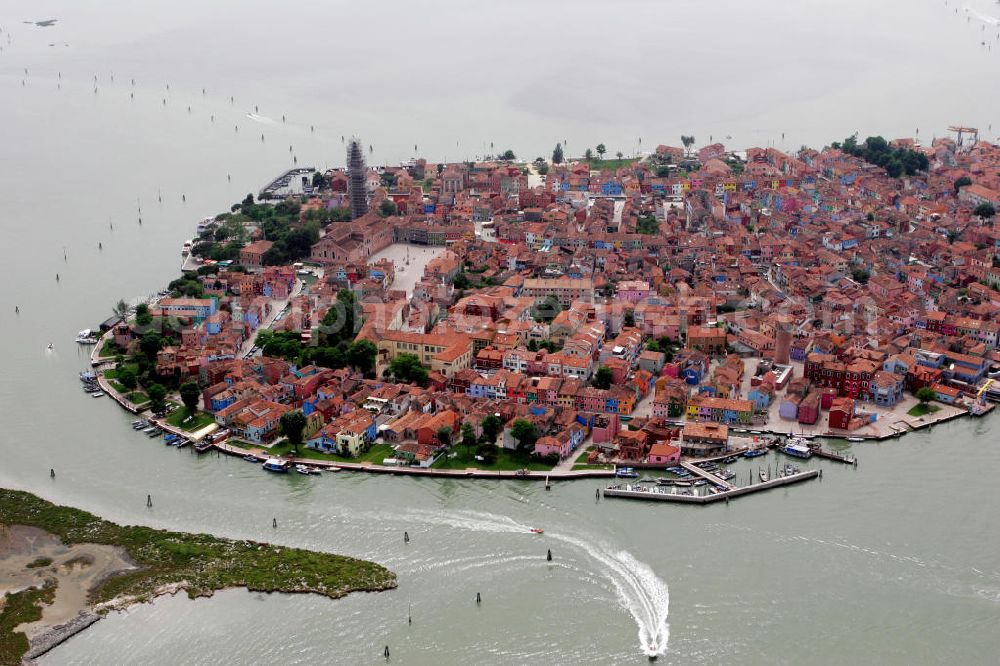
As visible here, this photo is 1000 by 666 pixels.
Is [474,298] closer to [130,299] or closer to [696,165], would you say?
[130,299]

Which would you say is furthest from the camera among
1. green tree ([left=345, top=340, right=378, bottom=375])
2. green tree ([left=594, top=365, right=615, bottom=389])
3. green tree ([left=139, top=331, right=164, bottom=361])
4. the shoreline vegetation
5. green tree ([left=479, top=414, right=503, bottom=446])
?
green tree ([left=139, top=331, right=164, bottom=361])

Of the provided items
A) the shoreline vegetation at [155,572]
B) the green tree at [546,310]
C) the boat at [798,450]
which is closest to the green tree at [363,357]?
the green tree at [546,310]

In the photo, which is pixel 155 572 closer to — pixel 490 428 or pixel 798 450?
pixel 490 428

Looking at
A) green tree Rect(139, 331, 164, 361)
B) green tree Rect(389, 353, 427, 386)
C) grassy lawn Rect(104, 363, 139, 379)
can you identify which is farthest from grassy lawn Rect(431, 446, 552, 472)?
green tree Rect(139, 331, 164, 361)

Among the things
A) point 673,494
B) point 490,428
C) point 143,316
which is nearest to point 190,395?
point 143,316

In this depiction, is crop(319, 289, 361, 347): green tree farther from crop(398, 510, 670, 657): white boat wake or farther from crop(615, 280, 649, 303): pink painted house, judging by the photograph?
crop(398, 510, 670, 657): white boat wake

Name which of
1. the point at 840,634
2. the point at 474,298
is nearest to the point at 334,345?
the point at 474,298

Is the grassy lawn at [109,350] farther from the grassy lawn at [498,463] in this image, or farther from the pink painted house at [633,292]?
the pink painted house at [633,292]
